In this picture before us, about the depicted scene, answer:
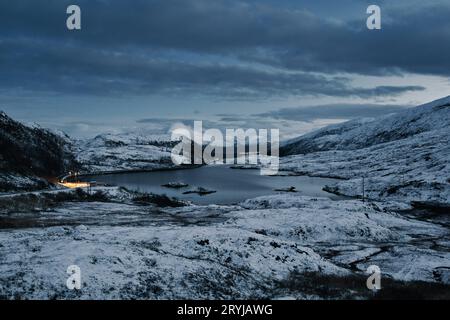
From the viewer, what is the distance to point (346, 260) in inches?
1698

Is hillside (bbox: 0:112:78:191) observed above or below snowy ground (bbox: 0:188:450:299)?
above

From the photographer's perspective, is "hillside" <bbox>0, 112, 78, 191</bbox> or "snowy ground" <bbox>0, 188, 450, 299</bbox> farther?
"hillside" <bbox>0, 112, 78, 191</bbox>

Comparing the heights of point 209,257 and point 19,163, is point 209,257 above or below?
below

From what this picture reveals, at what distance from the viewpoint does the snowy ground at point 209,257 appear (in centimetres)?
2698

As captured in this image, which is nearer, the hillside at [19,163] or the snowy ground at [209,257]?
the snowy ground at [209,257]

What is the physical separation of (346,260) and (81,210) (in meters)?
57.8

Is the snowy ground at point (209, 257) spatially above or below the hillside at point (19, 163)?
below

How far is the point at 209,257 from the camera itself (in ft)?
117

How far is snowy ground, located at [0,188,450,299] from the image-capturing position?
88.5 feet
